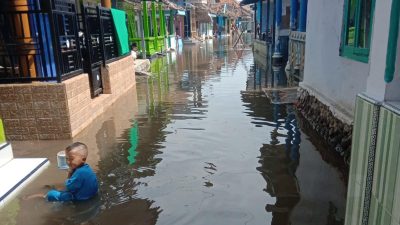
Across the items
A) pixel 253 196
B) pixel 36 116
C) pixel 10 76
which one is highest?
pixel 10 76

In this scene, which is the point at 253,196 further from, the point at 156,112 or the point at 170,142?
the point at 156,112

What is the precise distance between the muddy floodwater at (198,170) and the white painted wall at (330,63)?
0.87 m

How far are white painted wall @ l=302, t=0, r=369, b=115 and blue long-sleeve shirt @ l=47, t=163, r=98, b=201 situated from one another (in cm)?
397

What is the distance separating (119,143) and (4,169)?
197 centimetres

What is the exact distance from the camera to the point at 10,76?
675 cm

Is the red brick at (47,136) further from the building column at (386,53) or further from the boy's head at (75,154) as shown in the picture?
the building column at (386,53)

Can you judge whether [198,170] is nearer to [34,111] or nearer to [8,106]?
[34,111]

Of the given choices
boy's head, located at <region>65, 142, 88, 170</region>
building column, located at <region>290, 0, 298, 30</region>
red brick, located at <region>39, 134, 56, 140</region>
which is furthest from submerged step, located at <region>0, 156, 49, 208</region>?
building column, located at <region>290, 0, 298, 30</region>

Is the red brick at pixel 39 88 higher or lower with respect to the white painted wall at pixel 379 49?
lower

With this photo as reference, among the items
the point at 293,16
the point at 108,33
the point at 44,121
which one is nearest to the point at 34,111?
the point at 44,121

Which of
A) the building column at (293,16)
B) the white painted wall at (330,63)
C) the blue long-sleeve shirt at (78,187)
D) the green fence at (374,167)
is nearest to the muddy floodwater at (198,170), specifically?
the blue long-sleeve shirt at (78,187)

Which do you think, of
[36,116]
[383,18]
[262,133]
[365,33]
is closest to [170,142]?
[262,133]

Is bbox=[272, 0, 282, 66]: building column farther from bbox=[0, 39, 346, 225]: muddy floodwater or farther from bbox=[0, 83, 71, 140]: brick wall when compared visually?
bbox=[0, 83, 71, 140]: brick wall

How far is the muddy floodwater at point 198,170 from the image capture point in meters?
4.14
